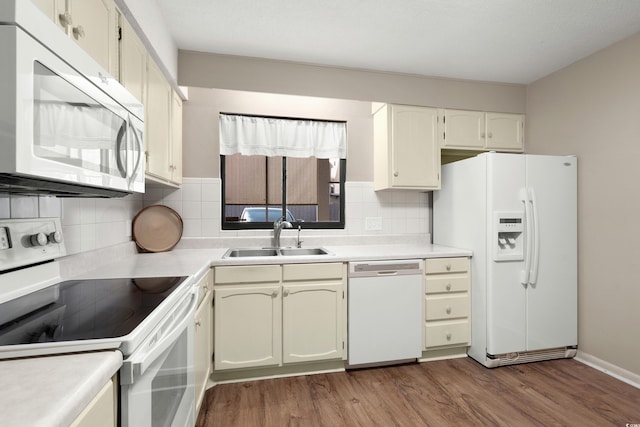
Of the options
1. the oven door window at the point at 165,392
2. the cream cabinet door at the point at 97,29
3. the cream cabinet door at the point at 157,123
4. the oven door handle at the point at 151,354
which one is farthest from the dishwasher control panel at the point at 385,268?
the cream cabinet door at the point at 97,29

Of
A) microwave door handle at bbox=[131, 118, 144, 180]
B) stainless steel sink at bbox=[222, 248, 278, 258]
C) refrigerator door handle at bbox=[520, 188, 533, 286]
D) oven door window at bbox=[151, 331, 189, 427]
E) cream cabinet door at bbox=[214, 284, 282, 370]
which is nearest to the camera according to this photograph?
oven door window at bbox=[151, 331, 189, 427]

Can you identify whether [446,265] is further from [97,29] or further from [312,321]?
[97,29]

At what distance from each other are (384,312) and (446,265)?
63 centimetres

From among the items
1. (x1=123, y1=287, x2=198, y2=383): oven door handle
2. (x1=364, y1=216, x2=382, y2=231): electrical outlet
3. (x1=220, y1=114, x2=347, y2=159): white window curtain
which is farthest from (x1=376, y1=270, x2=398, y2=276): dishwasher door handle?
(x1=123, y1=287, x2=198, y2=383): oven door handle

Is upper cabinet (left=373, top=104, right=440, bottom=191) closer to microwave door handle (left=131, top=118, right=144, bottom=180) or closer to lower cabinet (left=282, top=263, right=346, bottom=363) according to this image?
lower cabinet (left=282, top=263, right=346, bottom=363)

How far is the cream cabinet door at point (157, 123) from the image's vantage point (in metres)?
1.76

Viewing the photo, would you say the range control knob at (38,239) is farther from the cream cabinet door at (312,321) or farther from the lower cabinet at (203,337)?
the cream cabinet door at (312,321)

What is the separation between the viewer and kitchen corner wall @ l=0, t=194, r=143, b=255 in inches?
47.7

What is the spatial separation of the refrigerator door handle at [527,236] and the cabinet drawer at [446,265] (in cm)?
40

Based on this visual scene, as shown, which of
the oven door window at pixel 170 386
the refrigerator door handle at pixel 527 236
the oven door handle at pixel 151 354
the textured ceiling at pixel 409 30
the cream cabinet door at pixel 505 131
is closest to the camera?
the oven door handle at pixel 151 354

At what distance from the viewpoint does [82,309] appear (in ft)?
3.27

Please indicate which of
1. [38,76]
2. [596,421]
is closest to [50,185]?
[38,76]

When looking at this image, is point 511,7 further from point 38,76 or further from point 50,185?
point 50,185

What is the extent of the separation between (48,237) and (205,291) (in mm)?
805
